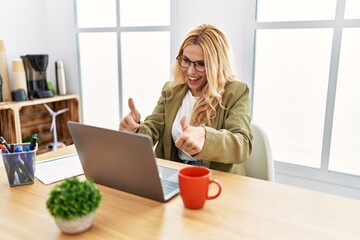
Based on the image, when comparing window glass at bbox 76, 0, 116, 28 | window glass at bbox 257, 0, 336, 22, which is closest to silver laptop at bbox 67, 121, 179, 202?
window glass at bbox 257, 0, 336, 22

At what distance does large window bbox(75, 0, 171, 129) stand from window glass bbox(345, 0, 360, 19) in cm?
117

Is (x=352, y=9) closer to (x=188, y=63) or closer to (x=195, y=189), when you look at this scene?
(x=188, y=63)

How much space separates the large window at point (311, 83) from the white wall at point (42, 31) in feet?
5.64

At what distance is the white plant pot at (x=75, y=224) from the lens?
747 mm

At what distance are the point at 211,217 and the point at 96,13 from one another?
2.39 metres

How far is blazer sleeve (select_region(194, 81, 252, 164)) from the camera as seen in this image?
113 centimetres

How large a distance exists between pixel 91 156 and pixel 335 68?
1.43 meters

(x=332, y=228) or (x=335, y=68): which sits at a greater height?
(x=335, y=68)

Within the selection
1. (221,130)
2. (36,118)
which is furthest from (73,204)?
(36,118)

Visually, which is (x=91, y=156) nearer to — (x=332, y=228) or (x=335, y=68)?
(x=332, y=228)

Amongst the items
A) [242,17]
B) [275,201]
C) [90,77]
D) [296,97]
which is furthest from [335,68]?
[90,77]

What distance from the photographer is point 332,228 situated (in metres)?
0.79

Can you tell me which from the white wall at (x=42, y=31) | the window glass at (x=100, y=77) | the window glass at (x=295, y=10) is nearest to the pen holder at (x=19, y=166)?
the window glass at (x=295, y=10)

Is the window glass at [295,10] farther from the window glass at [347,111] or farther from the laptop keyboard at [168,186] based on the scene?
the laptop keyboard at [168,186]
